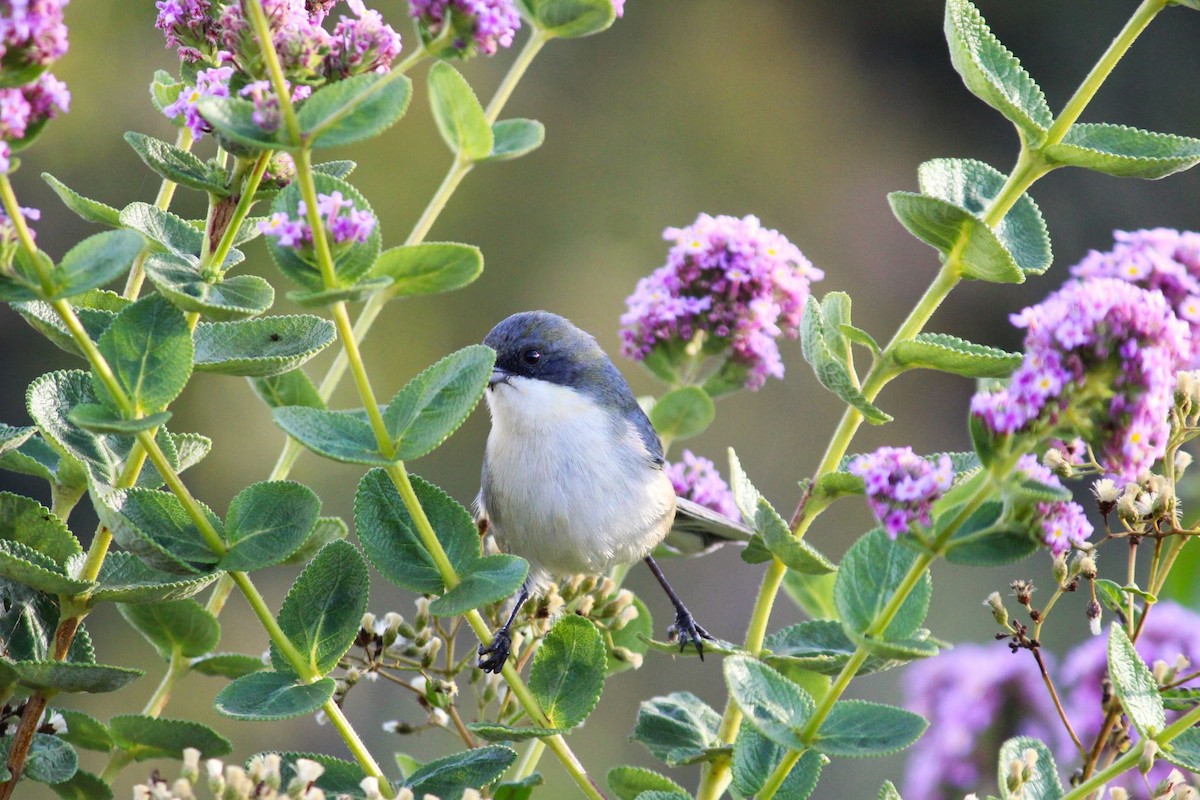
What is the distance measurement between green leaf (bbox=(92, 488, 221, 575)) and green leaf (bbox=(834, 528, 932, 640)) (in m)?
0.62

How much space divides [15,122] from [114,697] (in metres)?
3.64

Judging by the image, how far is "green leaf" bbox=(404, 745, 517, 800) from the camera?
128cm

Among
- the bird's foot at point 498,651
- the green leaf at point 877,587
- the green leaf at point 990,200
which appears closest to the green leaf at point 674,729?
the bird's foot at point 498,651

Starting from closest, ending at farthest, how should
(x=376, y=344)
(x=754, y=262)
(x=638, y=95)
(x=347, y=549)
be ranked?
(x=347, y=549), (x=754, y=262), (x=376, y=344), (x=638, y=95)

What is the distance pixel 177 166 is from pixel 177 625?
1.74 ft

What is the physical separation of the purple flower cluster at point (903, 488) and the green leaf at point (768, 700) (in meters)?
0.21

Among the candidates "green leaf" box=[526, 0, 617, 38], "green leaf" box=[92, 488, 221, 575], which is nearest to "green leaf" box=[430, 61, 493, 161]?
"green leaf" box=[526, 0, 617, 38]

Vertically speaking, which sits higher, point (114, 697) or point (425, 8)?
point (425, 8)

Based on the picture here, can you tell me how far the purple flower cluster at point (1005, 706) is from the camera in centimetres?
184

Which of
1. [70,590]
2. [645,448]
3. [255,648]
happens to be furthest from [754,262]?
[255,648]

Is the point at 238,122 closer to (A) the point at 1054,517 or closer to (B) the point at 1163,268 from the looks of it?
(A) the point at 1054,517

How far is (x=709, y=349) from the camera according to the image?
2064mm

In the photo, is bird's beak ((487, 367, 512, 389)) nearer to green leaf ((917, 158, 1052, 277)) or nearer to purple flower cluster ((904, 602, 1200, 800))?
purple flower cluster ((904, 602, 1200, 800))

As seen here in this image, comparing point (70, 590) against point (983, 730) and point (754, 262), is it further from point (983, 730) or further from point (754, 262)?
point (983, 730)
